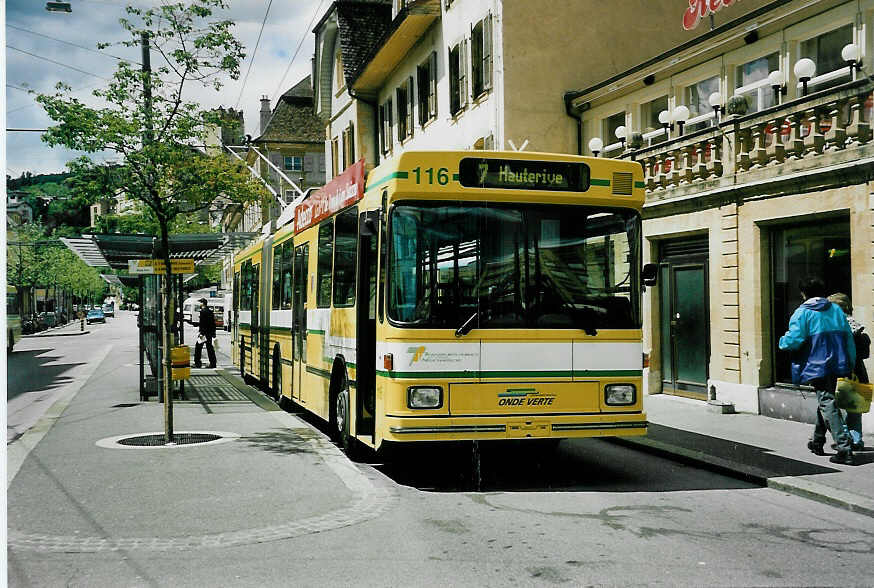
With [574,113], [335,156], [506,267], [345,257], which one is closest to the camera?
[506,267]

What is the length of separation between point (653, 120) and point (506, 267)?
37.9ft

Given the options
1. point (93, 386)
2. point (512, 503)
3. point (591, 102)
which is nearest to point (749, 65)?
point (591, 102)

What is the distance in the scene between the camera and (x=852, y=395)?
33.4ft

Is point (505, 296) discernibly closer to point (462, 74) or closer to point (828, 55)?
point (828, 55)

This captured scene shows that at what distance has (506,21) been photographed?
2286 cm

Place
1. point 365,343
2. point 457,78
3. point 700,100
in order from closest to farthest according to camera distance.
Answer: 1. point 365,343
2. point 700,100
3. point 457,78

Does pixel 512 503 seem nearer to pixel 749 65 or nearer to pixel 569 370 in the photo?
pixel 569 370

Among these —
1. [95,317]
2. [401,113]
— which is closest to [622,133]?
[401,113]

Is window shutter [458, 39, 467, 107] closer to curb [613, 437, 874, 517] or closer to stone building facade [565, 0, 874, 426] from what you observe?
stone building facade [565, 0, 874, 426]

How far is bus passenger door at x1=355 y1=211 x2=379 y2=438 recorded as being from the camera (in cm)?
1004

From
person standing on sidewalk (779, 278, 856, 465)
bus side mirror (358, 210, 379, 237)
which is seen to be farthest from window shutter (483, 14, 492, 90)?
bus side mirror (358, 210, 379, 237)

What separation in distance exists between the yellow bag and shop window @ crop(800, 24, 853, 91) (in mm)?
5366

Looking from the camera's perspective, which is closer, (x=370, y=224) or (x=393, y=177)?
(x=393, y=177)

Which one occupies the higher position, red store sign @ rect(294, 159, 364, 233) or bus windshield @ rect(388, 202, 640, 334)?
red store sign @ rect(294, 159, 364, 233)
